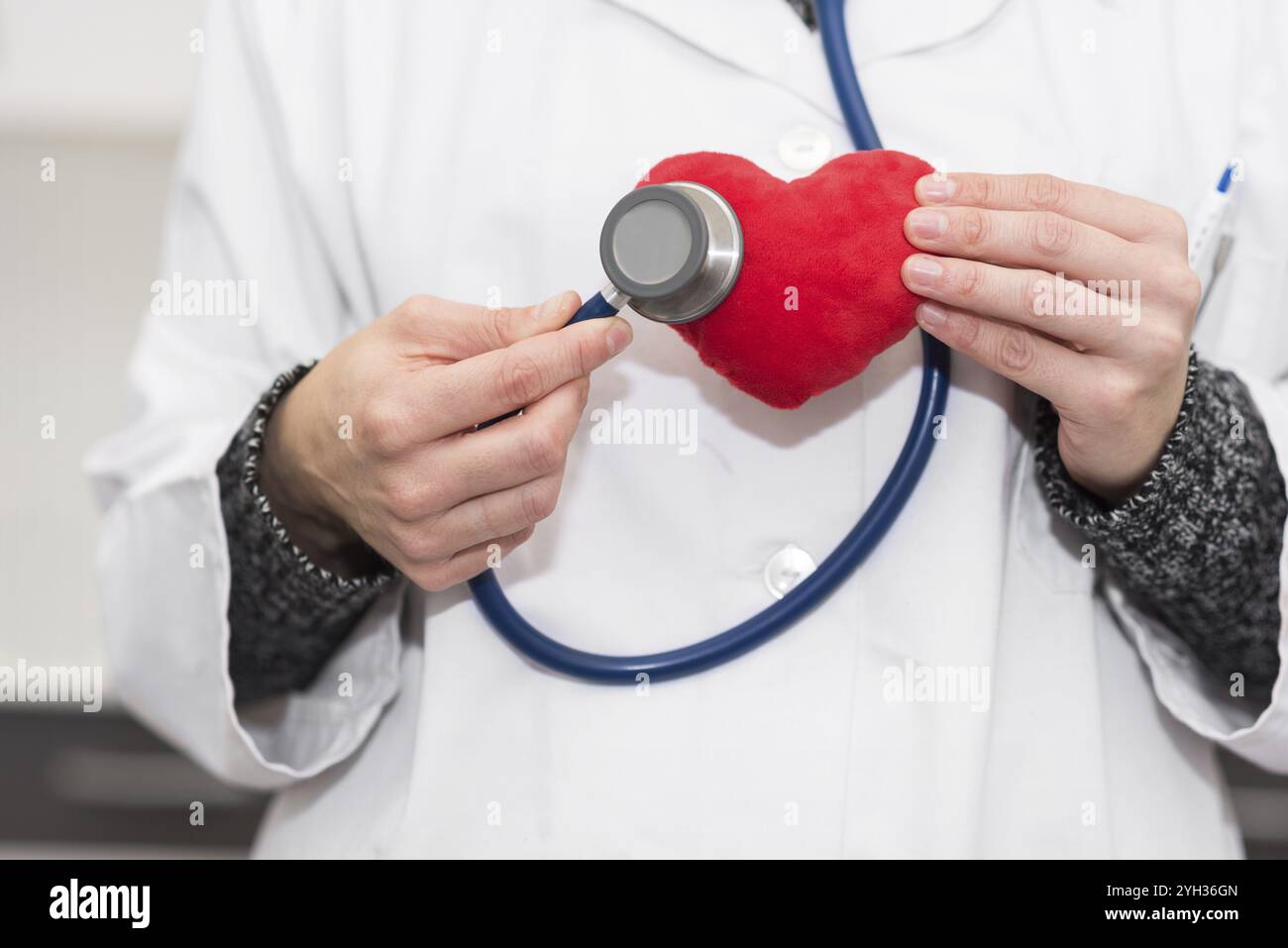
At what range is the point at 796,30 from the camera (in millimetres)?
607

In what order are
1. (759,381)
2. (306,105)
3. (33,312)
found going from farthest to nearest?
(33,312) < (306,105) < (759,381)

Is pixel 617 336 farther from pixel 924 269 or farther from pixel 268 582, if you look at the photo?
pixel 268 582

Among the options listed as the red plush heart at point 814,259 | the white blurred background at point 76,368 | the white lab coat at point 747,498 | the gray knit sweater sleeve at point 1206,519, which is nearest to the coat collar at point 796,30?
the white lab coat at point 747,498

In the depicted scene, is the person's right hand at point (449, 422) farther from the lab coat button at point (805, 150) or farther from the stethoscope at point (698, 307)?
the lab coat button at point (805, 150)

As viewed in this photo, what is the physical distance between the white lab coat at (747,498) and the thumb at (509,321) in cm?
10

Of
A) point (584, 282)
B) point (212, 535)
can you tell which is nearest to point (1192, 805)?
point (584, 282)

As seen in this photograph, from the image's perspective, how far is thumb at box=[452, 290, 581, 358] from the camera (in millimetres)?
512

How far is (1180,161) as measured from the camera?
60 centimetres

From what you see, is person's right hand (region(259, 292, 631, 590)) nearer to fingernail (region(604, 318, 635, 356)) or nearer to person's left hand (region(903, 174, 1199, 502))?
fingernail (region(604, 318, 635, 356))

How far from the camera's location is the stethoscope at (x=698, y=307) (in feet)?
1.55

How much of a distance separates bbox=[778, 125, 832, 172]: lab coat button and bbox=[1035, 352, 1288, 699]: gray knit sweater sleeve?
7.2 inches

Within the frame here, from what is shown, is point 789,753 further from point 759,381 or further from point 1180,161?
point 1180,161

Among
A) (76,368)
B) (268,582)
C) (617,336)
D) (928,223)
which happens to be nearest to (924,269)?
(928,223)
